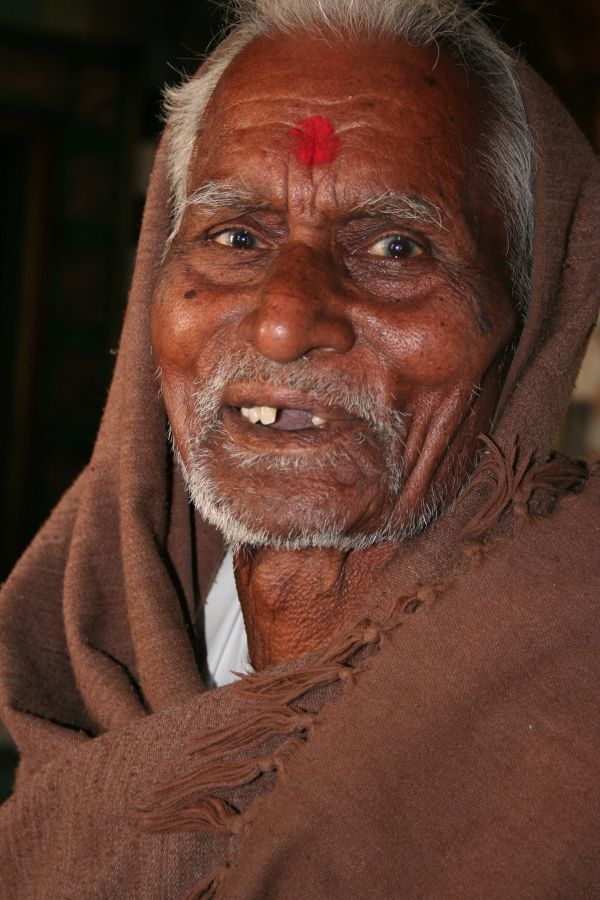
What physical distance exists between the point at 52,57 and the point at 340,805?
5016 millimetres

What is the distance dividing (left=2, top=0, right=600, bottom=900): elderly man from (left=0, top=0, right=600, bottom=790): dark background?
3.67 meters

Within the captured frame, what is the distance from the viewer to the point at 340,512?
59.0 inches

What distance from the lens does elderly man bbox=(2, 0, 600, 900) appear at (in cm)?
128

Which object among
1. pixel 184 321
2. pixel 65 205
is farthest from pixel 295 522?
pixel 65 205

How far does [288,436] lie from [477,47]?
0.74m

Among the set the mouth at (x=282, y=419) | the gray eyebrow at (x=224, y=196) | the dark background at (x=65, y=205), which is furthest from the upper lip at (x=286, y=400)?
the dark background at (x=65, y=205)

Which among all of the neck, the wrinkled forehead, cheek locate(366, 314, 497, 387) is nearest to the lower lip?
cheek locate(366, 314, 497, 387)

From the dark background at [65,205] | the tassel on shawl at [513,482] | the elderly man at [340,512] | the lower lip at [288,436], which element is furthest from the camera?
the dark background at [65,205]

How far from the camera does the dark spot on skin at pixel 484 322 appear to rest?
1576 mm

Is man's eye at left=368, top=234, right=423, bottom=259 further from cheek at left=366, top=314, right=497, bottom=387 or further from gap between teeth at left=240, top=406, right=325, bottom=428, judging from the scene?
gap between teeth at left=240, top=406, right=325, bottom=428

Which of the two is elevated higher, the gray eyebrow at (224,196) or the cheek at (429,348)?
the gray eyebrow at (224,196)

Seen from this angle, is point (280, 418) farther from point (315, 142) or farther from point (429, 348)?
point (315, 142)

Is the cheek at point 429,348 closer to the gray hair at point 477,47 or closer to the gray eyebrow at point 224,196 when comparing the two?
the gray hair at point 477,47

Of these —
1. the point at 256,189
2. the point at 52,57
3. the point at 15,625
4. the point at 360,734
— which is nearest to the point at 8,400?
the point at 52,57
